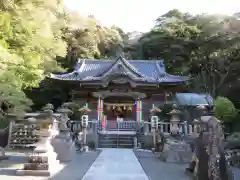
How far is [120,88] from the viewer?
20.9 meters

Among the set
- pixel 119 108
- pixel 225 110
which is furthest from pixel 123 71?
pixel 225 110

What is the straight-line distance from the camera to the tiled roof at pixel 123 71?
20578 mm

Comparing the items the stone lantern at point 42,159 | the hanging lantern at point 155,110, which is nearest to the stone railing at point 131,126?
the hanging lantern at point 155,110

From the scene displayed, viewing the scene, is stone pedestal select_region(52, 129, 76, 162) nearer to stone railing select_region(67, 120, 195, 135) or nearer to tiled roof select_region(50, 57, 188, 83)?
stone railing select_region(67, 120, 195, 135)

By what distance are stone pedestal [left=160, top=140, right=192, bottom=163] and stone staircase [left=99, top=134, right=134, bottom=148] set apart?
5.17m

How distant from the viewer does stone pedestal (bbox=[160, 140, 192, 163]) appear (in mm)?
10352

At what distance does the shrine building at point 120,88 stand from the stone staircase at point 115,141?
358 centimetres

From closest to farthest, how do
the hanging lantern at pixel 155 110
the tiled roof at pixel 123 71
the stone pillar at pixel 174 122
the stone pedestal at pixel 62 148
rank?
the stone pedestal at pixel 62 148 → the stone pillar at pixel 174 122 → the hanging lantern at pixel 155 110 → the tiled roof at pixel 123 71

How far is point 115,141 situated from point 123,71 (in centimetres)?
634

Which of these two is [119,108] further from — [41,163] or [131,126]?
[41,163]

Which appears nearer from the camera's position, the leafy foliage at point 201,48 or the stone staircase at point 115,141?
the stone staircase at point 115,141

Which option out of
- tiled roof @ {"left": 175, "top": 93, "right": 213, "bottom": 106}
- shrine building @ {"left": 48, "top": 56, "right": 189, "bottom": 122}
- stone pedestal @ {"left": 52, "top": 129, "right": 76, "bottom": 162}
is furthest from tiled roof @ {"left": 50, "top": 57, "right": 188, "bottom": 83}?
stone pedestal @ {"left": 52, "top": 129, "right": 76, "bottom": 162}

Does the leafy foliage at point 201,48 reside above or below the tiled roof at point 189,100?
above

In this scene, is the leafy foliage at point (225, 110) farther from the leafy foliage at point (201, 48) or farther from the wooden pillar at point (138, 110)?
the leafy foliage at point (201, 48)
